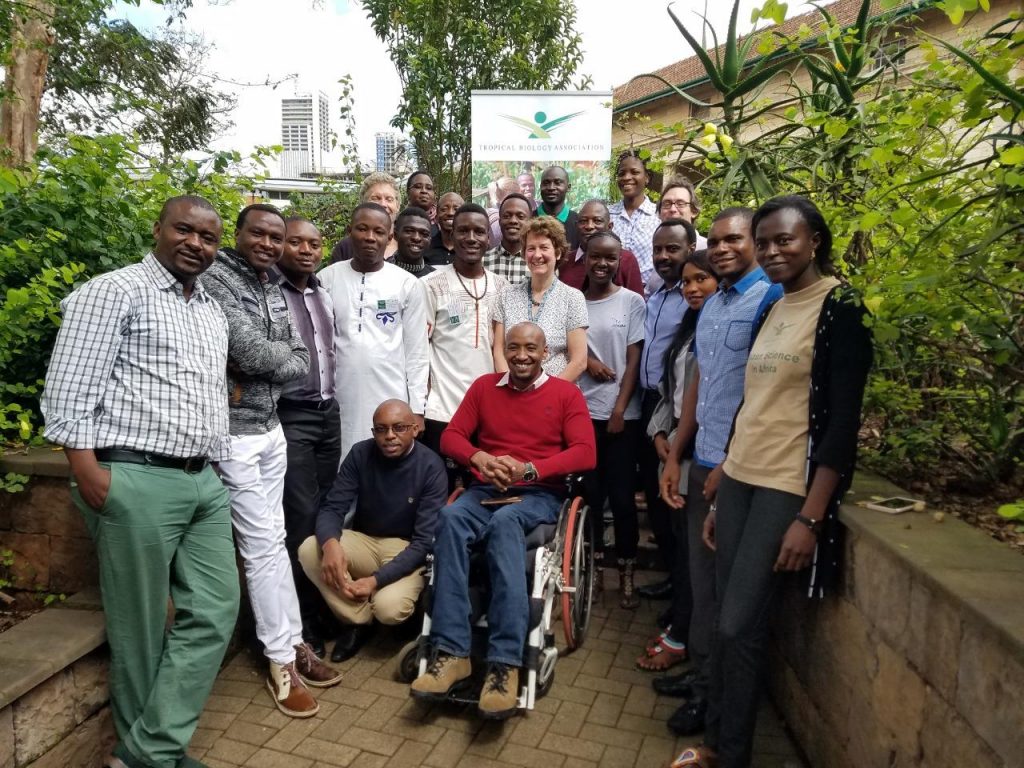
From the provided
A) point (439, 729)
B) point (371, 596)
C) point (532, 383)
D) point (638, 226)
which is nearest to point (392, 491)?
point (371, 596)

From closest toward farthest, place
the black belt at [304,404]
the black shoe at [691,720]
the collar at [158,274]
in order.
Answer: the collar at [158,274] < the black shoe at [691,720] < the black belt at [304,404]

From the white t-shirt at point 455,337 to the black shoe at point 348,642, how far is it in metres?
1.18

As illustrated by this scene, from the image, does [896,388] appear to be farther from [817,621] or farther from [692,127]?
[692,127]

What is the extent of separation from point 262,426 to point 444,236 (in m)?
2.69

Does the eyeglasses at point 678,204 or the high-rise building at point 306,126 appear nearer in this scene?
the eyeglasses at point 678,204

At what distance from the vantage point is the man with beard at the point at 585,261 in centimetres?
474

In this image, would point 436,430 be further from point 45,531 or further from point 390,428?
point 45,531

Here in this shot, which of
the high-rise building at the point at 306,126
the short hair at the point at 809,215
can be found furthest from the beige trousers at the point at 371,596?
the high-rise building at the point at 306,126

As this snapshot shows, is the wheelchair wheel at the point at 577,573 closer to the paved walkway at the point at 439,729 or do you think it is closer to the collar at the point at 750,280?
the paved walkway at the point at 439,729

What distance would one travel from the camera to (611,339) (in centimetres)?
440

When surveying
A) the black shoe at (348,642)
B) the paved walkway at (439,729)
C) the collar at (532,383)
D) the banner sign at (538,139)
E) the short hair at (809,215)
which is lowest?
the paved walkway at (439,729)

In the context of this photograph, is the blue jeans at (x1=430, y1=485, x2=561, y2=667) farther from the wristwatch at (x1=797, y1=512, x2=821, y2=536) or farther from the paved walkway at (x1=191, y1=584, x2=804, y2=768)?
the wristwatch at (x1=797, y1=512, x2=821, y2=536)

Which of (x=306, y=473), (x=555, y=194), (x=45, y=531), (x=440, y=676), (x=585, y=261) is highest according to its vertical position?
(x=555, y=194)

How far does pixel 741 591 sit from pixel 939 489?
3.65 ft
